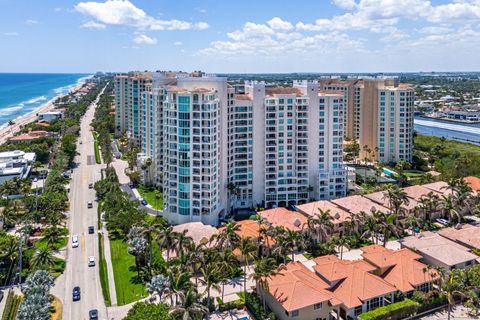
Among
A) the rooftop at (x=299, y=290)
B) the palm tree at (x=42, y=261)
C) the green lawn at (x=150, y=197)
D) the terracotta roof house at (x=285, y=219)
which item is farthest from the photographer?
the green lawn at (x=150, y=197)

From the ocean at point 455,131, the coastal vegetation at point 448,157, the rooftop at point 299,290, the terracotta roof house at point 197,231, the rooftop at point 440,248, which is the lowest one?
the rooftop at point 299,290

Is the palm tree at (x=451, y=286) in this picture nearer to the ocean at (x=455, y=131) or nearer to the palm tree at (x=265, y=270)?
the palm tree at (x=265, y=270)

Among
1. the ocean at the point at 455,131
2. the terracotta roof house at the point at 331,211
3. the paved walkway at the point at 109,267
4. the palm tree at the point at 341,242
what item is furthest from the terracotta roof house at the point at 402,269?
the ocean at the point at 455,131

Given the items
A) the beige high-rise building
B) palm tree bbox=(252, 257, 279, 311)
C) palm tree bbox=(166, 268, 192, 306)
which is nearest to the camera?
palm tree bbox=(166, 268, 192, 306)

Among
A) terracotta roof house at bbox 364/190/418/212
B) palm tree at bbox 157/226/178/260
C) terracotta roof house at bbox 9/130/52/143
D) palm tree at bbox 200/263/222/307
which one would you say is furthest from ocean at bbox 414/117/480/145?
terracotta roof house at bbox 9/130/52/143

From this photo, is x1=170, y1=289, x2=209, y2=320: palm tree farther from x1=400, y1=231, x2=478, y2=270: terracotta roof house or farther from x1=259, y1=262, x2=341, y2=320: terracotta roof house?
x1=400, y1=231, x2=478, y2=270: terracotta roof house

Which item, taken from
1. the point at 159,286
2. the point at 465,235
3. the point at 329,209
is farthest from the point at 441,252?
the point at 159,286

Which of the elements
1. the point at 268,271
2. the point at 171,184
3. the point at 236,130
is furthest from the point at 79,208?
the point at 268,271

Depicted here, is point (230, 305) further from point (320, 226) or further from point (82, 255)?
point (82, 255)
